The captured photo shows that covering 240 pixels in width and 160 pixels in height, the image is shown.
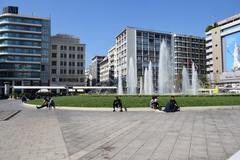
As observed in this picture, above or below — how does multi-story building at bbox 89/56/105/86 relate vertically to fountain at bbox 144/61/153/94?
above

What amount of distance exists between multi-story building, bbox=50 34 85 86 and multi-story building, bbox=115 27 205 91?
21.6 metres

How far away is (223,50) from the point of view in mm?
105312

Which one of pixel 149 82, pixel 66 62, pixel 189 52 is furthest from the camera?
pixel 189 52

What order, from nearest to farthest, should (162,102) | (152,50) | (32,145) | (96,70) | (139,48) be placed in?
(32,145) < (162,102) < (139,48) < (152,50) < (96,70)

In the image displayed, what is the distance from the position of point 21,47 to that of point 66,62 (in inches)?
893

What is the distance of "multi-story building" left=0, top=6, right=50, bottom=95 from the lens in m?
95.7

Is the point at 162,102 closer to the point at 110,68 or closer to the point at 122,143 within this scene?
the point at 122,143

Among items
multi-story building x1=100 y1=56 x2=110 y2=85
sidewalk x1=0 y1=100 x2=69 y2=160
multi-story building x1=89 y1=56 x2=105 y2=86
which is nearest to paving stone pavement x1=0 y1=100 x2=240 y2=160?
sidewalk x1=0 y1=100 x2=69 y2=160

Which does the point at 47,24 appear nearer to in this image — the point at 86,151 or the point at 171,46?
the point at 171,46

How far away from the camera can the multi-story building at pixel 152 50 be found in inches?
4985

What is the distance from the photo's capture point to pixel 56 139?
10.7m

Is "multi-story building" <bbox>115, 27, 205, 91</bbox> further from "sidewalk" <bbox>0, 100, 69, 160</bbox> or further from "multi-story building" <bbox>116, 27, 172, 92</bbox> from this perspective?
"sidewalk" <bbox>0, 100, 69, 160</bbox>

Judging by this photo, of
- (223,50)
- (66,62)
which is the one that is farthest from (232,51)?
(66,62)

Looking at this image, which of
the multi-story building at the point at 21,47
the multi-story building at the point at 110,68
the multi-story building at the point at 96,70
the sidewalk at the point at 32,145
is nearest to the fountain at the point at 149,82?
the sidewalk at the point at 32,145
